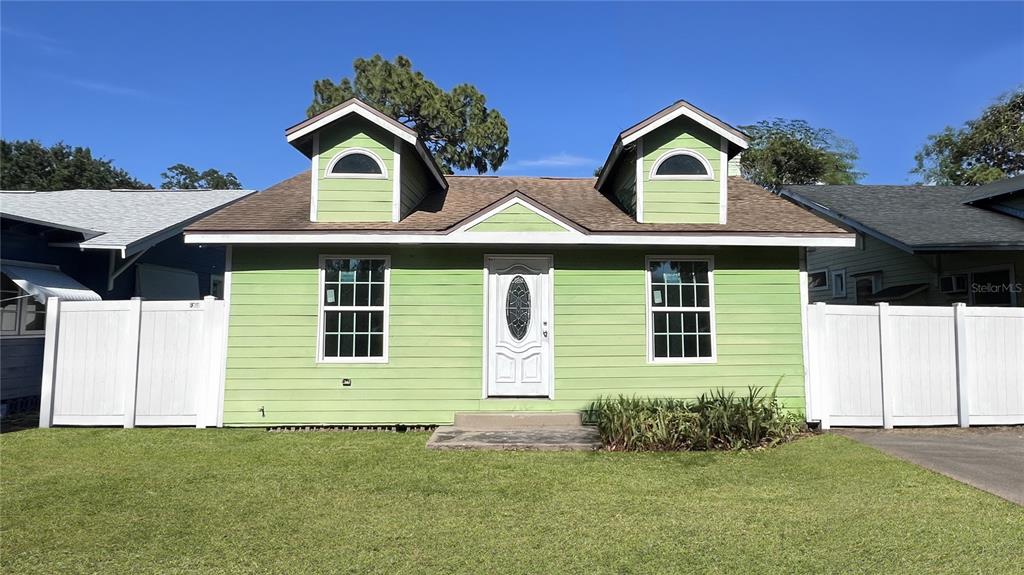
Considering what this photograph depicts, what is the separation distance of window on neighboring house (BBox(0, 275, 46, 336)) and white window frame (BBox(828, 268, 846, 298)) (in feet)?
59.9

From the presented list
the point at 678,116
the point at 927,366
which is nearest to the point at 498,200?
the point at 678,116

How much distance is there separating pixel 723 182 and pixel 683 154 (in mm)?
776

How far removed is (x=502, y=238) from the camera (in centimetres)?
809

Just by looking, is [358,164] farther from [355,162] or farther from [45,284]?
[45,284]

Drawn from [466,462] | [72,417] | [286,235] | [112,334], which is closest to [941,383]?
[466,462]

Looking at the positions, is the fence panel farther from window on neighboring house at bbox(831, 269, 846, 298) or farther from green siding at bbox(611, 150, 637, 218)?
window on neighboring house at bbox(831, 269, 846, 298)

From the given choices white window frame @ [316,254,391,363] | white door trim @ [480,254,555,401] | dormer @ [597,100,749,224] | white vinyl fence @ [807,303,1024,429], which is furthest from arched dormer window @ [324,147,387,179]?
white vinyl fence @ [807,303,1024,429]

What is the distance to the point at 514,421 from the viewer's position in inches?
311

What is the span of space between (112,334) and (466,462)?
219 inches

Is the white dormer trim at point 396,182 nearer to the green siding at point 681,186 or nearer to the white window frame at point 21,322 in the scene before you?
the green siding at point 681,186

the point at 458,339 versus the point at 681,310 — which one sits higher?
the point at 681,310

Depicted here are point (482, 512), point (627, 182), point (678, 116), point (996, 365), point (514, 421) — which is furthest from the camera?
point (627, 182)

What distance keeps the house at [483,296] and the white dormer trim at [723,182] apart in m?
0.06

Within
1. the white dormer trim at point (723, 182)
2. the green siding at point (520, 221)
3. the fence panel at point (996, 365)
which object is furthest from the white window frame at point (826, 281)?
the green siding at point (520, 221)
